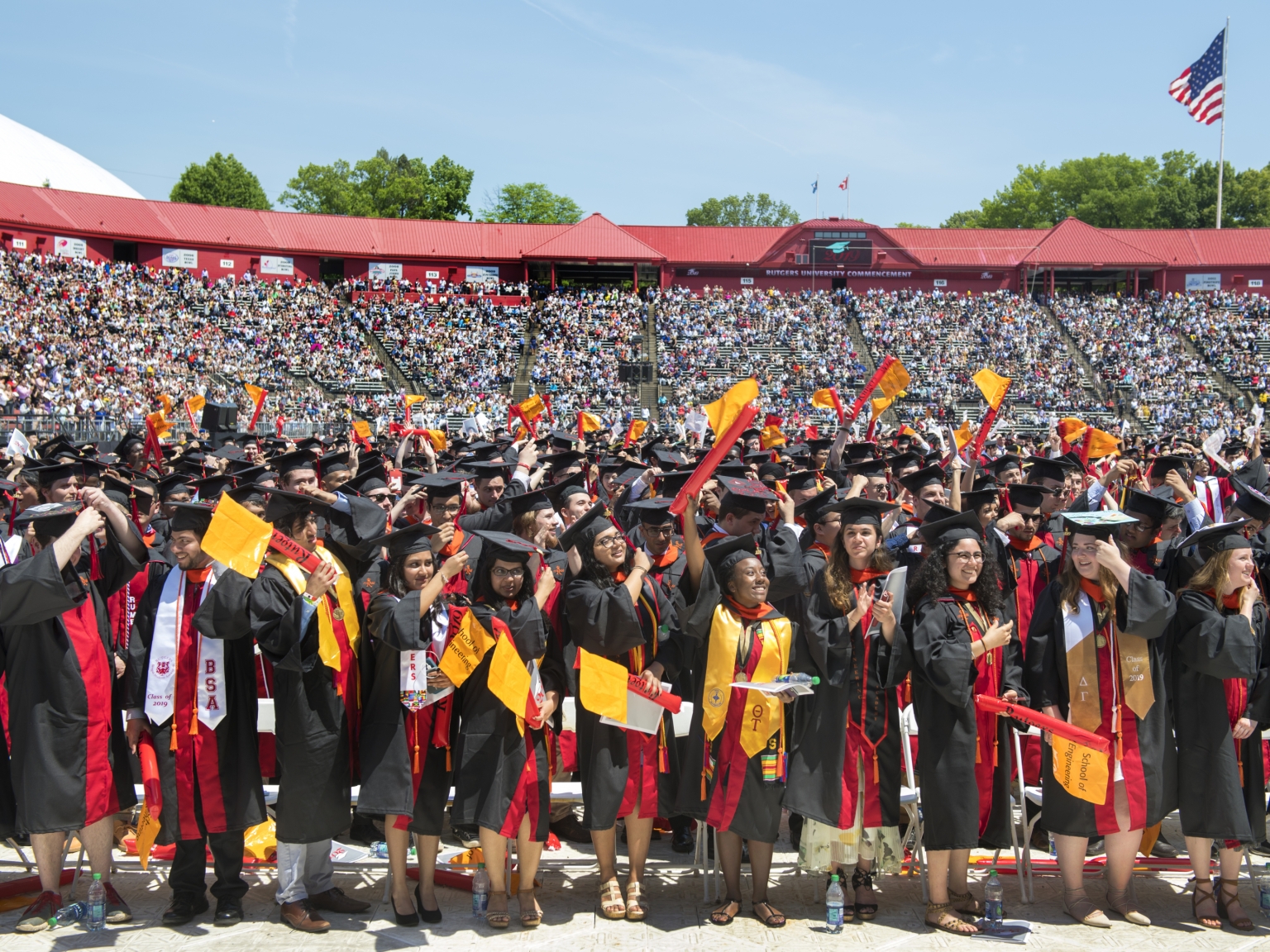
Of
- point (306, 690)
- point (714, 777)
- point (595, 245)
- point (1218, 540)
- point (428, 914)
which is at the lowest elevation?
point (428, 914)

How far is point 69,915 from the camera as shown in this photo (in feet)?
16.1

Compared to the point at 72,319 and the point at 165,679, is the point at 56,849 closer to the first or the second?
the point at 165,679

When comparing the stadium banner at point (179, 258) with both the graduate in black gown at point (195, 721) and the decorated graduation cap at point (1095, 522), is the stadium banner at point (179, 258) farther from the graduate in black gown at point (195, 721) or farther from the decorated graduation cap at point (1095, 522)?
the decorated graduation cap at point (1095, 522)

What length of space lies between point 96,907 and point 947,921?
3937 millimetres

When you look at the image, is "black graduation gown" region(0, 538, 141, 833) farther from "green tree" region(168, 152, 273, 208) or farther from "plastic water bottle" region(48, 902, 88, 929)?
"green tree" region(168, 152, 273, 208)

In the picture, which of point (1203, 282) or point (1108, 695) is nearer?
point (1108, 695)

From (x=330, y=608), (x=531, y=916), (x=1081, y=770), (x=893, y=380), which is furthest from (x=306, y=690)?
(x=893, y=380)

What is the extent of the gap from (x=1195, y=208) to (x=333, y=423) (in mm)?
64424

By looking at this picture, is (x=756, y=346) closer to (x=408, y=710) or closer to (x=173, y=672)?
(x=408, y=710)

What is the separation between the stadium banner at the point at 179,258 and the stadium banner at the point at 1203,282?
4173cm

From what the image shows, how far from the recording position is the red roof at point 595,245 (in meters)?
43.5

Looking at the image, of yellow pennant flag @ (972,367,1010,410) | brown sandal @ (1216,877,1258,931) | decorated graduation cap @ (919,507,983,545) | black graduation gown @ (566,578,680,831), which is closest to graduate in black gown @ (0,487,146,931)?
black graduation gown @ (566,578,680,831)

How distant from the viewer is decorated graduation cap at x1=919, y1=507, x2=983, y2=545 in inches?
195

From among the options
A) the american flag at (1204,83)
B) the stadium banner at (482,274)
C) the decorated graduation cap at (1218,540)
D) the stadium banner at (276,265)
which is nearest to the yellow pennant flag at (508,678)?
the decorated graduation cap at (1218,540)
